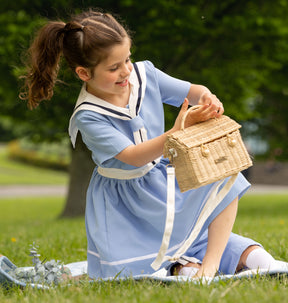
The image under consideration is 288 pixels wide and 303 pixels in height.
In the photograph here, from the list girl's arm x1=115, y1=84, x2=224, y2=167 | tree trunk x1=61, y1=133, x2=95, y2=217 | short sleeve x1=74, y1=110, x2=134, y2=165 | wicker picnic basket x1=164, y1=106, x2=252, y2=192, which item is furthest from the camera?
tree trunk x1=61, y1=133, x2=95, y2=217

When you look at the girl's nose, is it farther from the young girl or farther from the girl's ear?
the girl's ear

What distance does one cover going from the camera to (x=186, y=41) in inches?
330

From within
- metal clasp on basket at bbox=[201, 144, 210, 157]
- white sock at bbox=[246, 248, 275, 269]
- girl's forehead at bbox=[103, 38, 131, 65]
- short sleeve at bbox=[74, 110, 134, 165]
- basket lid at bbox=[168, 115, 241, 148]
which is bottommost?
white sock at bbox=[246, 248, 275, 269]

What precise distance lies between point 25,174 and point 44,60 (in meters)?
26.3

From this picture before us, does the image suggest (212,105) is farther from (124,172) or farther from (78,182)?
(78,182)

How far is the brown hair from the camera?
9.11ft

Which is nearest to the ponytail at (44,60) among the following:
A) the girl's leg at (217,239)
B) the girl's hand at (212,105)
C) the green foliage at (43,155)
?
the girl's hand at (212,105)

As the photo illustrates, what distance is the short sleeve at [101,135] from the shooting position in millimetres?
2756

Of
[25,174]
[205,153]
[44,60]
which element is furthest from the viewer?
[25,174]

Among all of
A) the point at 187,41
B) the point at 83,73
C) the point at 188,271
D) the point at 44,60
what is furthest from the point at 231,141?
the point at 187,41

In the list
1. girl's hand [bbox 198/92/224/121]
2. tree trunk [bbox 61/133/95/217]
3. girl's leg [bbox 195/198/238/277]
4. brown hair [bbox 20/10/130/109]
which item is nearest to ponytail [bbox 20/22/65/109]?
brown hair [bbox 20/10/130/109]

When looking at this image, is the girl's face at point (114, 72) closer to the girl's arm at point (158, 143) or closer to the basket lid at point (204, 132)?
the girl's arm at point (158, 143)

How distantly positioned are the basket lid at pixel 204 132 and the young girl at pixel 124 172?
0.05m

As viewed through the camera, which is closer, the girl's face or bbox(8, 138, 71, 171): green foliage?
the girl's face
